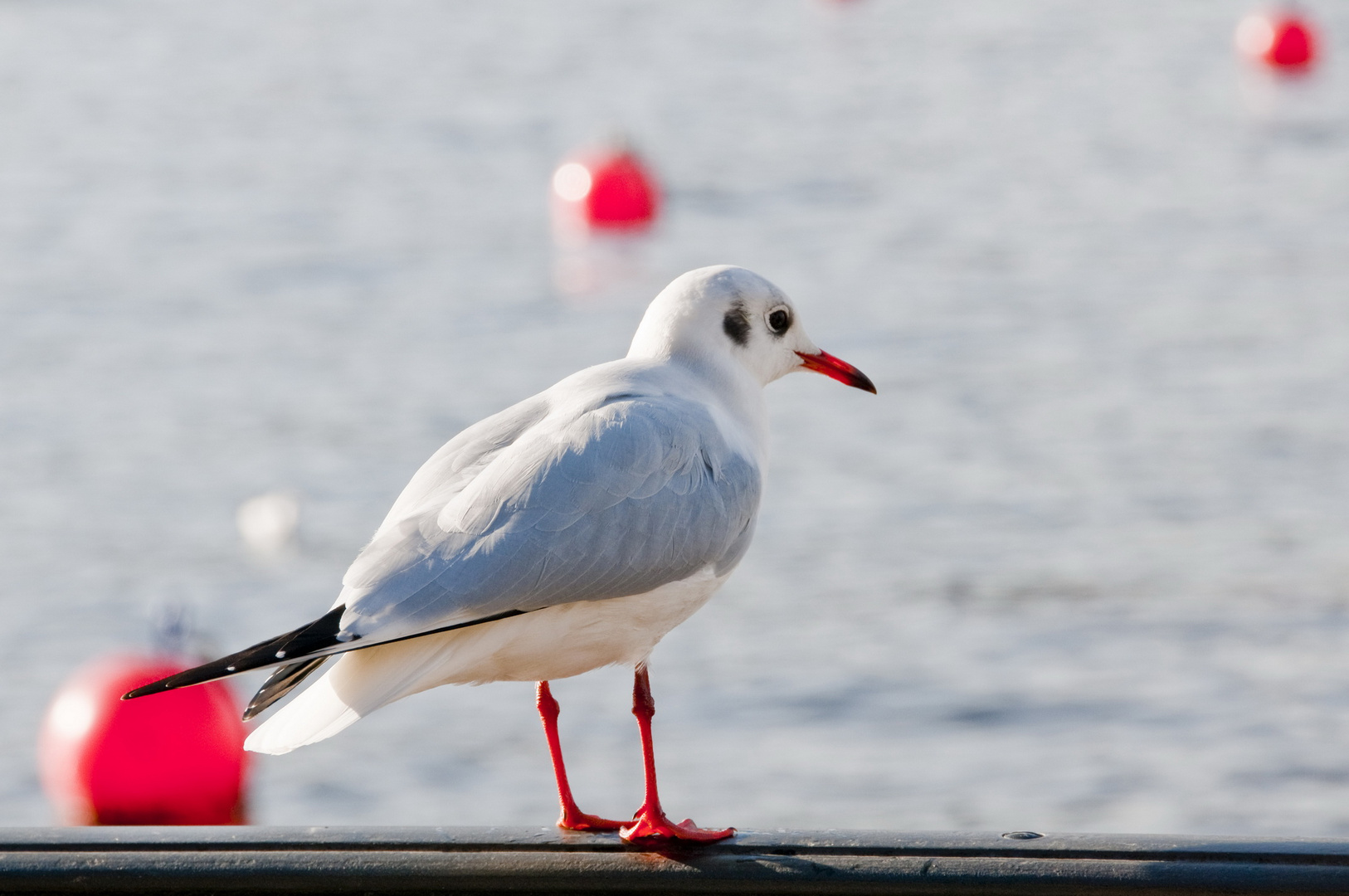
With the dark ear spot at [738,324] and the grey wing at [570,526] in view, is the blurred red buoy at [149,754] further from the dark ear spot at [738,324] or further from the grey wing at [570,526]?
the grey wing at [570,526]

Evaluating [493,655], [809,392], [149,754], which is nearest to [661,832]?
[493,655]

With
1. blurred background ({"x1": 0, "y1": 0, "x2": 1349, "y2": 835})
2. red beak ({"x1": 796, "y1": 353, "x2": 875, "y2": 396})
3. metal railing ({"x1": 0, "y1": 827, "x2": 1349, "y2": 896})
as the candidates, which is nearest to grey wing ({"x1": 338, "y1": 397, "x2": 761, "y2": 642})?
metal railing ({"x1": 0, "y1": 827, "x2": 1349, "y2": 896})

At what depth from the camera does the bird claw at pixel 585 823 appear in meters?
2.23

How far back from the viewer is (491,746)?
20.2 feet

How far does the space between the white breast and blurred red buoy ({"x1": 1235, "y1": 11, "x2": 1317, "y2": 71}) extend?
15498mm

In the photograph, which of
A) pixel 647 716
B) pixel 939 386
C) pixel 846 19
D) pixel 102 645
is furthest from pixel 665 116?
pixel 647 716

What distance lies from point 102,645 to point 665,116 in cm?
1018

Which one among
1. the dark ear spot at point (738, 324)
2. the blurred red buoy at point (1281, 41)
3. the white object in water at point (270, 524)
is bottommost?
the dark ear spot at point (738, 324)

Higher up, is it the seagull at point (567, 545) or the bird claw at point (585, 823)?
the seagull at point (567, 545)

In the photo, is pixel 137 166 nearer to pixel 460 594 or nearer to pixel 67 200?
pixel 67 200

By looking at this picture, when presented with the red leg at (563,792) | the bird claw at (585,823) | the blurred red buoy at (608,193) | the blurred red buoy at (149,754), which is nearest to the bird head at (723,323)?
the red leg at (563,792)

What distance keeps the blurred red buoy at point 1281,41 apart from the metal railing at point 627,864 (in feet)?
51.6

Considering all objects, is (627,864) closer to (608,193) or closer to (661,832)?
(661,832)

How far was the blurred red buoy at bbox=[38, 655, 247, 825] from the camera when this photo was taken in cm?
554
